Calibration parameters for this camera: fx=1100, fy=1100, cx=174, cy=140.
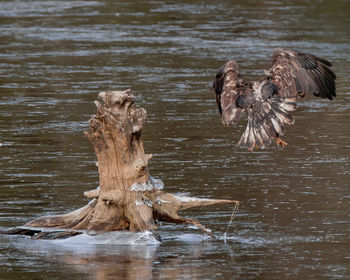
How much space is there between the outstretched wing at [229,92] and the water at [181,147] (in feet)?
2.13

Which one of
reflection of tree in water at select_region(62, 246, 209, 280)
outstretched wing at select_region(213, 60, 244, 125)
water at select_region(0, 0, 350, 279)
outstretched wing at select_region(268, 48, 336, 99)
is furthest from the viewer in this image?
outstretched wing at select_region(268, 48, 336, 99)

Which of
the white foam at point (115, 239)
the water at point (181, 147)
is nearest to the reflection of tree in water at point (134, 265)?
the water at point (181, 147)

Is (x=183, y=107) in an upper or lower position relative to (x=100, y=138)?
lower

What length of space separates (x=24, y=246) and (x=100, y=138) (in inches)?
44.0

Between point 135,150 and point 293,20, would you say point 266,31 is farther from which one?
point 135,150

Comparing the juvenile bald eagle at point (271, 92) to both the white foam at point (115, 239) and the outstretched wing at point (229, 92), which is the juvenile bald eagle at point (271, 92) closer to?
the outstretched wing at point (229, 92)

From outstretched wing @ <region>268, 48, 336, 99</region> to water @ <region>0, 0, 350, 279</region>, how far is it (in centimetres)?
82

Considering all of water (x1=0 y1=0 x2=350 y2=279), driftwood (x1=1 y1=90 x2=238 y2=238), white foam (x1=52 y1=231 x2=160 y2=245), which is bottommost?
water (x1=0 y1=0 x2=350 y2=279)

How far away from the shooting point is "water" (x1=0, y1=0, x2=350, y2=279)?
28.6ft

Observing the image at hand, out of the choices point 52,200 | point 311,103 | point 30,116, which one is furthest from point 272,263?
point 311,103

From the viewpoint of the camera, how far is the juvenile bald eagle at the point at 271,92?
37.2ft

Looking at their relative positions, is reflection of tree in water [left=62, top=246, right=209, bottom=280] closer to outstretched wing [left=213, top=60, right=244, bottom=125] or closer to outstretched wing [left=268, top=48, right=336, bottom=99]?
outstretched wing [left=213, top=60, right=244, bottom=125]

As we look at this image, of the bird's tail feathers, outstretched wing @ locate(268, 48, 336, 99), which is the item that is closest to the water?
the bird's tail feathers

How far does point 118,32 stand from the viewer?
1013 inches
